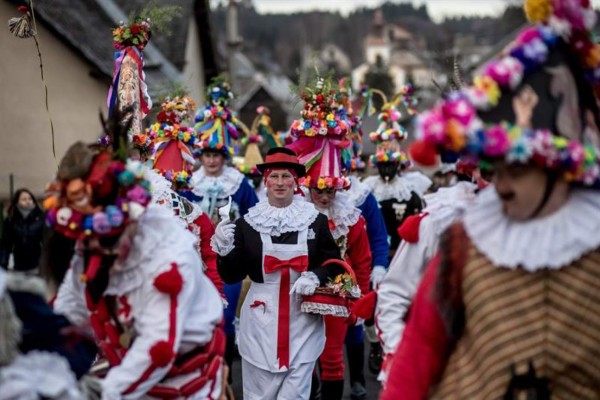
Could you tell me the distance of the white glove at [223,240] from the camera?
7477mm

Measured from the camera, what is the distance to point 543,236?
12.9 feet

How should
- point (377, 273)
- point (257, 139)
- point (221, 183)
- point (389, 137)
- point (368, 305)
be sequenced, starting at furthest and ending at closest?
1. point (257, 139)
2. point (389, 137)
3. point (221, 183)
4. point (377, 273)
5. point (368, 305)

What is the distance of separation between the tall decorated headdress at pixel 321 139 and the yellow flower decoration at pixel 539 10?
198 inches

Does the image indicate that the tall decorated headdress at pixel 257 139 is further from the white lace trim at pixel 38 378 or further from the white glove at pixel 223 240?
the white lace trim at pixel 38 378

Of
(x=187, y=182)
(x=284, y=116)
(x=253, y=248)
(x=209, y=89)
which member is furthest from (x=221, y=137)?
(x=284, y=116)

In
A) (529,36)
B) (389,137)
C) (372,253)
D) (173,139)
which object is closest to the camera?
(529,36)

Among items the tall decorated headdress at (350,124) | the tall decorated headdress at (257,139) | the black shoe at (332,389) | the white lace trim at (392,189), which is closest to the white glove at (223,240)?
the black shoe at (332,389)

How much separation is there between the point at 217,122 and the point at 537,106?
8326 millimetres

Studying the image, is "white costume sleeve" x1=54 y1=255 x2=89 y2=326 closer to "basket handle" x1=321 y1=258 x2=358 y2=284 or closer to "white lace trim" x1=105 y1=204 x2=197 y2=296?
"white lace trim" x1=105 y1=204 x2=197 y2=296

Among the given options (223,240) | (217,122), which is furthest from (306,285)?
(217,122)

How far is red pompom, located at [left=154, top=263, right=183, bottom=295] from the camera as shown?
449 cm

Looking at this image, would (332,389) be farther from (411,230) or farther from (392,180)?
(392,180)

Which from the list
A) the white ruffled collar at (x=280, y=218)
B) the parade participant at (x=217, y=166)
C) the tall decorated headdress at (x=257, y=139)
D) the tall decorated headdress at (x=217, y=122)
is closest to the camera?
the white ruffled collar at (x=280, y=218)

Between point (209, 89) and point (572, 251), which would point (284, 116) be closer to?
point (209, 89)
